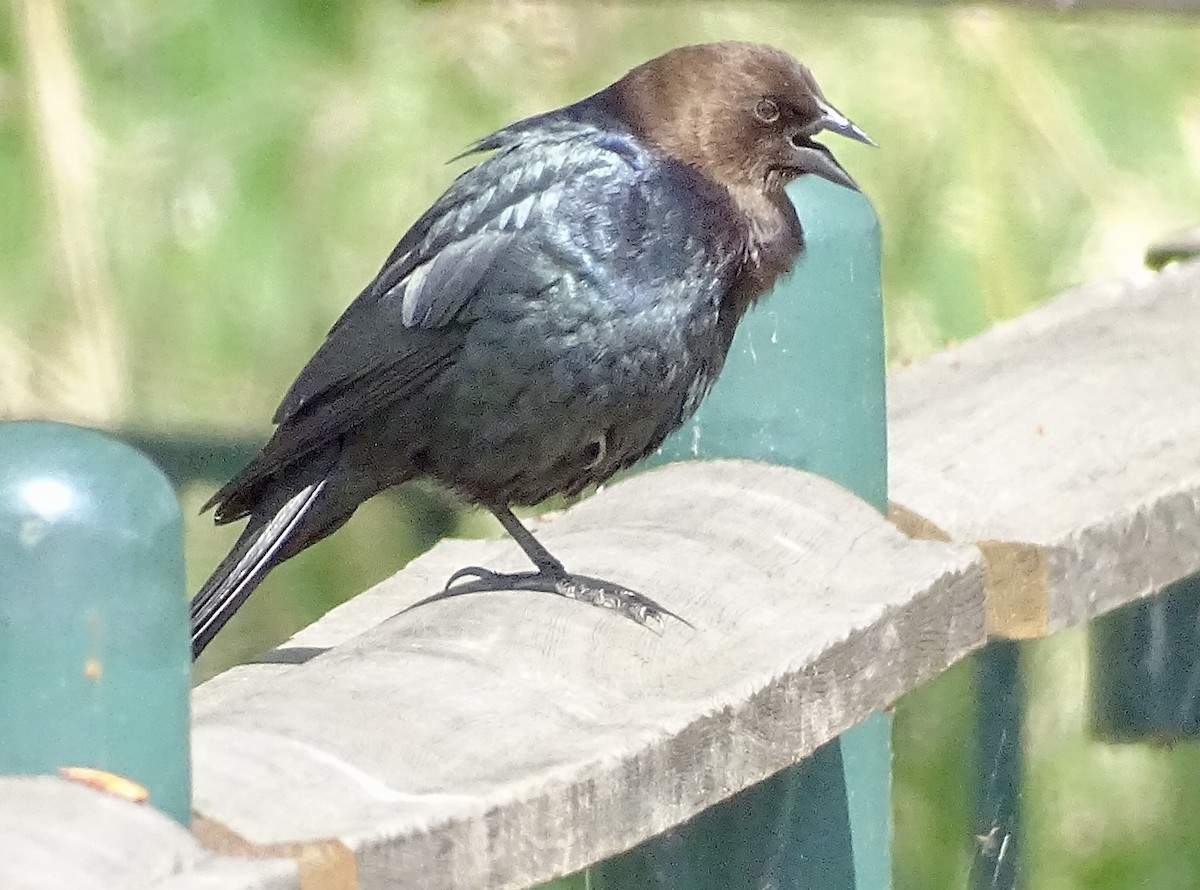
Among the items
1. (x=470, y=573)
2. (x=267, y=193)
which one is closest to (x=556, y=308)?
(x=470, y=573)

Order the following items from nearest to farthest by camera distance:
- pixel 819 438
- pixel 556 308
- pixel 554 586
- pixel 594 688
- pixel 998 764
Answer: pixel 594 688 < pixel 554 586 < pixel 819 438 < pixel 556 308 < pixel 998 764

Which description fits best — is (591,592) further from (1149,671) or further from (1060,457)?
(1149,671)

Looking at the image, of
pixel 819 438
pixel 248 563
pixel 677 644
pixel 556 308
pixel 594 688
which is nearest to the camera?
pixel 594 688

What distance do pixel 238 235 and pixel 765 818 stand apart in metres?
1.94

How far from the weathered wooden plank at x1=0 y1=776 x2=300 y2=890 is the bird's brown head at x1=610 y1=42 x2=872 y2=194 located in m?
A: 1.49

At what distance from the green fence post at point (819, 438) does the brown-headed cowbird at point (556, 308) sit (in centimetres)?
5

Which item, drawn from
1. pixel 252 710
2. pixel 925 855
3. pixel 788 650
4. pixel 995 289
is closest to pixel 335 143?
pixel 995 289

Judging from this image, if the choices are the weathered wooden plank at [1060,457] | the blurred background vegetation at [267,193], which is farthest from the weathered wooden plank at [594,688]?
the blurred background vegetation at [267,193]

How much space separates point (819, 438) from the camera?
2189 millimetres

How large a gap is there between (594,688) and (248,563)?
0.98 m

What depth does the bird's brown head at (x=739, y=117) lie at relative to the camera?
2.46 m

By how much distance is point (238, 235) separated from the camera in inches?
146

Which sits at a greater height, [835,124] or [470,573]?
[835,124]

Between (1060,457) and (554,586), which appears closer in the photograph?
(554,586)
